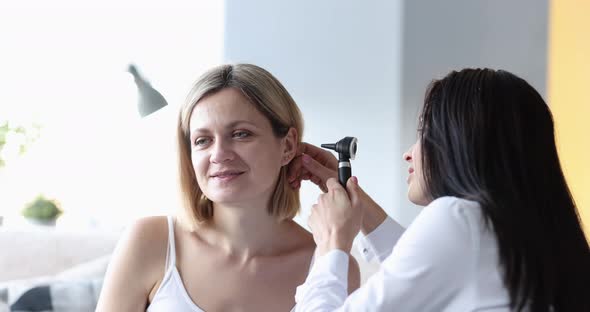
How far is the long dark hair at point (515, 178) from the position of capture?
106 cm

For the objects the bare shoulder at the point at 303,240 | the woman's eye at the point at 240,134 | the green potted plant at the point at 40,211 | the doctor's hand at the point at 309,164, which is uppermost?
the woman's eye at the point at 240,134

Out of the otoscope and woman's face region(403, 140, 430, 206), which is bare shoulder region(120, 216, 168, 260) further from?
woman's face region(403, 140, 430, 206)

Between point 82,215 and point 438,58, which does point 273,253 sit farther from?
point 82,215

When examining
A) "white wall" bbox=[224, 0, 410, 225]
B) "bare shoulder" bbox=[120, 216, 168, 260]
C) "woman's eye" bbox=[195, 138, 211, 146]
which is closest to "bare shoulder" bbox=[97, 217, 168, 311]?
"bare shoulder" bbox=[120, 216, 168, 260]

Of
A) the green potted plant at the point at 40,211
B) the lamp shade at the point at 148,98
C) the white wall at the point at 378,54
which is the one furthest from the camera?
the green potted plant at the point at 40,211

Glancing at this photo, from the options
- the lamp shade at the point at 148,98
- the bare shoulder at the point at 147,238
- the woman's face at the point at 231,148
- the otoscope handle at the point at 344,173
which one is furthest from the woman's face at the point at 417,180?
the lamp shade at the point at 148,98

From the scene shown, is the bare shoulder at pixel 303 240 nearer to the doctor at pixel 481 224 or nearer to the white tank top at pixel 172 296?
the white tank top at pixel 172 296

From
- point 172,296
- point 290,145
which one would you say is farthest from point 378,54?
point 172,296

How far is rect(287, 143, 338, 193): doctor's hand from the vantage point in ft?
5.70

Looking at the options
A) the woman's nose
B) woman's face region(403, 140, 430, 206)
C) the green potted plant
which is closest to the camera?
woman's face region(403, 140, 430, 206)

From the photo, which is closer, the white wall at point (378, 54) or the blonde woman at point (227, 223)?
→ the blonde woman at point (227, 223)

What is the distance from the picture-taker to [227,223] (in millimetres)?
1761

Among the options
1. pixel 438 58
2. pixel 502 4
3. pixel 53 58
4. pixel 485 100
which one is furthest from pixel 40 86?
pixel 485 100

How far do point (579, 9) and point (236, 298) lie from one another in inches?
98.8
